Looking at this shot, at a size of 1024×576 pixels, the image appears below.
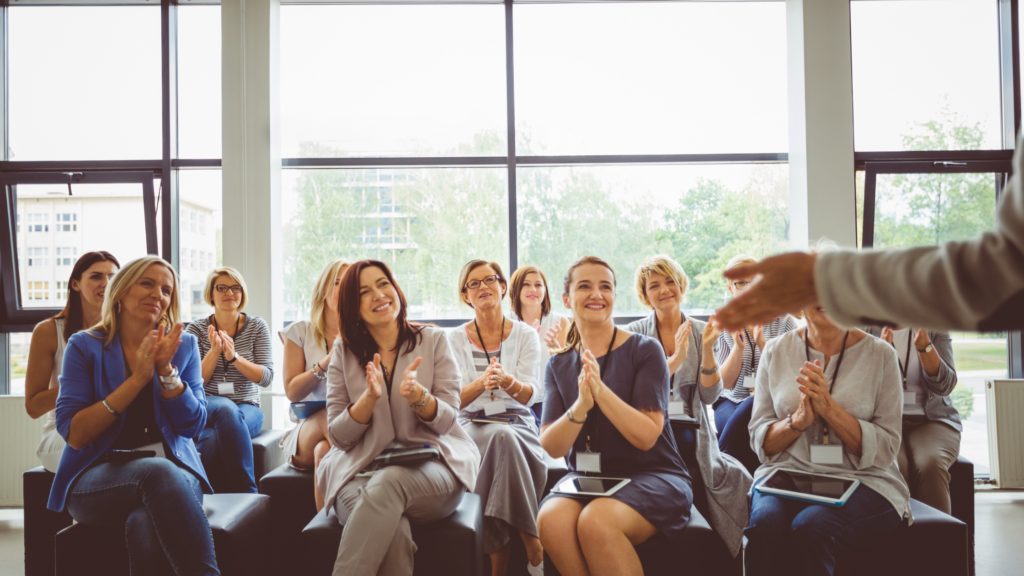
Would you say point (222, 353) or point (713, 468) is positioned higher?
point (222, 353)

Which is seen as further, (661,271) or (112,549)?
(661,271)

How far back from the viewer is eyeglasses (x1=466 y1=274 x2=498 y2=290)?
3533 millimetres

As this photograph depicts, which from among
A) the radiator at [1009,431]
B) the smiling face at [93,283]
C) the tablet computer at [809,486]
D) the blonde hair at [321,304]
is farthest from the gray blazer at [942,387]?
the smiling face at [93,283]

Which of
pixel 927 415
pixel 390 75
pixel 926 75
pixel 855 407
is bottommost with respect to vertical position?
pixel 927 415

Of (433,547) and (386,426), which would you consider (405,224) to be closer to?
(386,426)

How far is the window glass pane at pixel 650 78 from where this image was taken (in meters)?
4.87

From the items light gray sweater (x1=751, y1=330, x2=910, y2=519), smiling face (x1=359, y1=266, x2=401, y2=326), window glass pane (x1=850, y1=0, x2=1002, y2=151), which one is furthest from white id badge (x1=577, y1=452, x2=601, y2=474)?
window glass pane (x1=850, y1=0, x2=1002, y2=151)

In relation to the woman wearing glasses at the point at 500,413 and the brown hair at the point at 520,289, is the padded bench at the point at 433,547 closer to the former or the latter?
the woman wearing glasses at the point at 500,413

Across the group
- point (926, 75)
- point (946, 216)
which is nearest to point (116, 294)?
point (946, 216)

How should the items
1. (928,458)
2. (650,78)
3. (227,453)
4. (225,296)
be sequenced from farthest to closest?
(650,78) → (225,296) → (227,453) → (928,458)

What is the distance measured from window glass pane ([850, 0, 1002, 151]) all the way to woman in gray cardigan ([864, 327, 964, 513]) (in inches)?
86.0

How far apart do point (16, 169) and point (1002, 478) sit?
25.6 feet

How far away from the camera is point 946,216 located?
15.3ft

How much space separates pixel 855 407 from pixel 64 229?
559cm
